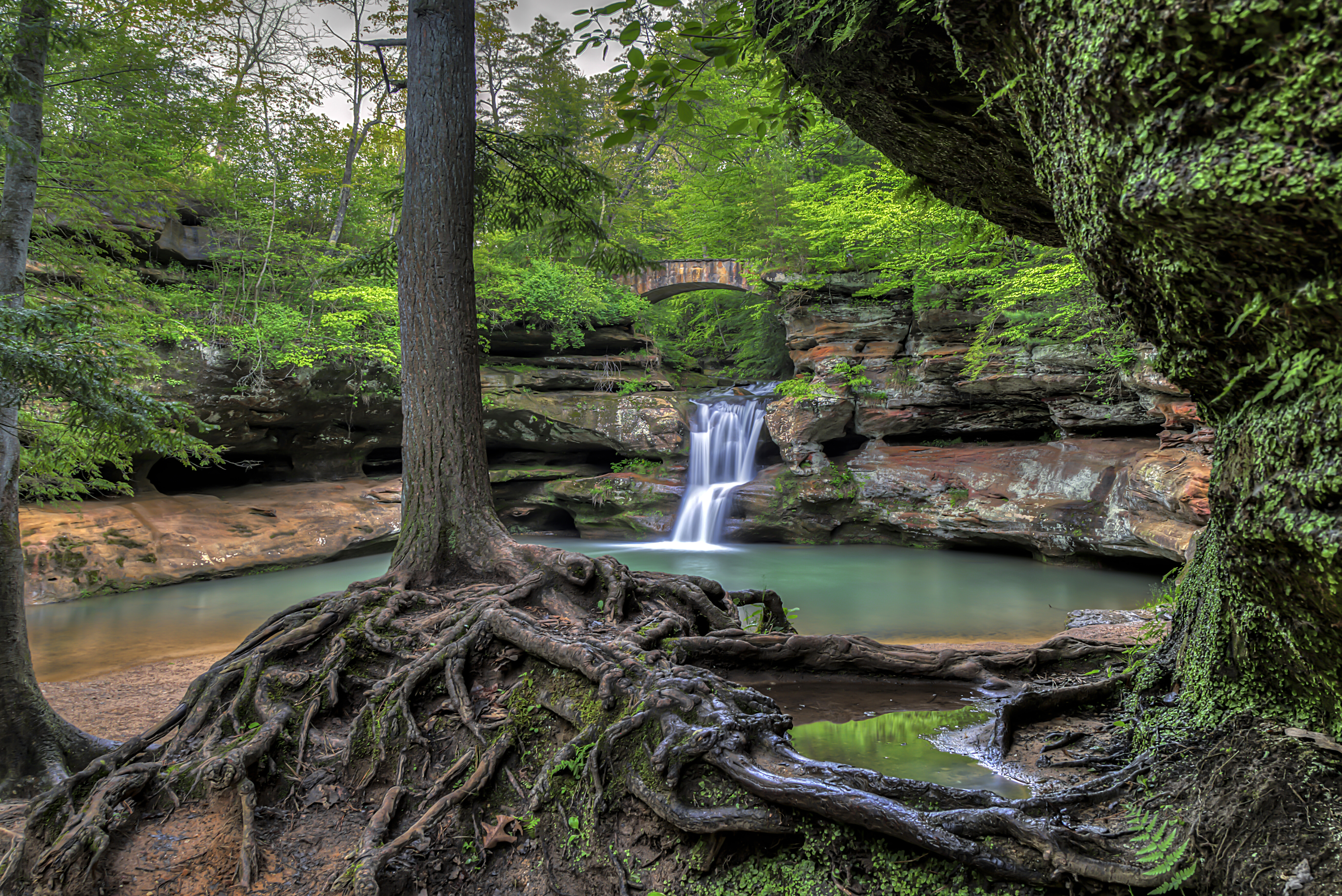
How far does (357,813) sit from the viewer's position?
11.3 ft

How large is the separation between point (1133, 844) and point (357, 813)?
3.44m

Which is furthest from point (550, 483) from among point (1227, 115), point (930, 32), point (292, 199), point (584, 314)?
point (1227, 115)

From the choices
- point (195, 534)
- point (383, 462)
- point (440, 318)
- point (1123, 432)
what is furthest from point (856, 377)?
point (195, 534)

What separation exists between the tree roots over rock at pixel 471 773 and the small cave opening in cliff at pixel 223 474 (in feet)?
44.8

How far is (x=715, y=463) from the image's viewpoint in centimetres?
1798

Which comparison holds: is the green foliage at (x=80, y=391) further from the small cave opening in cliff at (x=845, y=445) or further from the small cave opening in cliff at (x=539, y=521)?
the small cave opening in cliff at (x=845, y=445)

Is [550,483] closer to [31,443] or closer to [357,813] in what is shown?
[31,443]

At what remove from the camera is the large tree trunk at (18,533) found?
518 cm

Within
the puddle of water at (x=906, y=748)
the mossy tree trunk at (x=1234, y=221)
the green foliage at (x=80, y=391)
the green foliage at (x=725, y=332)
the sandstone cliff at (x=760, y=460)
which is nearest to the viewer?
the mossy tree trunk at (x=1234, y=221)

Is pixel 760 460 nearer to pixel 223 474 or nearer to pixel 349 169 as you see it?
pixel 349 169

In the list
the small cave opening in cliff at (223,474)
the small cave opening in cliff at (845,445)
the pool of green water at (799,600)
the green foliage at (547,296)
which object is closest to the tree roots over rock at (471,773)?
the pool of green water at (799,600)

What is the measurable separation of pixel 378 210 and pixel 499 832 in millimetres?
18178

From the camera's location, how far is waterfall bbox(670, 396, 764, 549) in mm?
16906

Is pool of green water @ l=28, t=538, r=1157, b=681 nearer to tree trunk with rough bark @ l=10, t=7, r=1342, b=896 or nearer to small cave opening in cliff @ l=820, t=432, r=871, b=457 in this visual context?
small cave opening in cliff @ l=820, t=432, r=871, b=457
